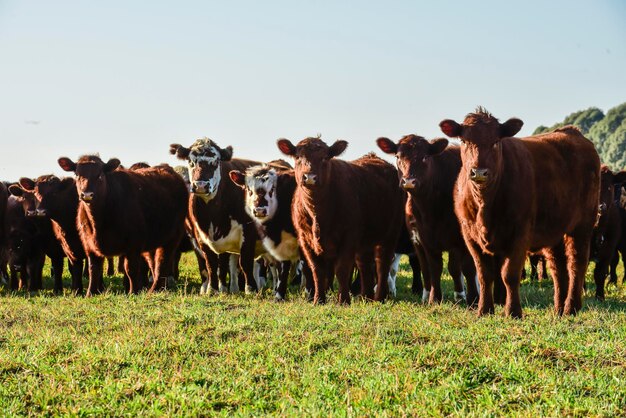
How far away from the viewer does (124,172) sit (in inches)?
535

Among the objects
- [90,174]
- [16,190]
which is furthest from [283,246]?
[16,190]

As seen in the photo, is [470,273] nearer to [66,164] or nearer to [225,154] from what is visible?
[225,154]

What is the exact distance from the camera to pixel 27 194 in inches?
573

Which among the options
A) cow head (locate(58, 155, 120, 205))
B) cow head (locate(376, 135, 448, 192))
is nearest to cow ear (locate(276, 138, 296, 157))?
cow head (locate(376, 135, 448, 192))

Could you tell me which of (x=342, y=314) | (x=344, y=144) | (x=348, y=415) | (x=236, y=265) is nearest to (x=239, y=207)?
(x=236, y=265)

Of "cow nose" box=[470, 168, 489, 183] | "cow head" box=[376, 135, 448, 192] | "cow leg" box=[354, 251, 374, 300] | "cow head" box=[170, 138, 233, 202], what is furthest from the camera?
"cow head" box=[170, 138, 233, 202]

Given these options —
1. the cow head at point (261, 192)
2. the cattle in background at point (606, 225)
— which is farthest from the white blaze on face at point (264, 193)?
the cattle in background at point (606, 225)

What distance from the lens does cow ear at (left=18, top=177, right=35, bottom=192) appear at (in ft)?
46.7

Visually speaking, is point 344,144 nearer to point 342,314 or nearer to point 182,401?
point 342,314

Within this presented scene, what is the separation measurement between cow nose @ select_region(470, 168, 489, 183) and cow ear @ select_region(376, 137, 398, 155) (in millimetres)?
2556

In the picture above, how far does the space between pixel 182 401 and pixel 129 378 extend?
30.4 inches

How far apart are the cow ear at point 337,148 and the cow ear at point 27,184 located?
6.00 meters

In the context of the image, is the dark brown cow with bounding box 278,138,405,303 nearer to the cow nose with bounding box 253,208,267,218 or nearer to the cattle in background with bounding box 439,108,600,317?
the cow nose with bounding box 253,208,267,218

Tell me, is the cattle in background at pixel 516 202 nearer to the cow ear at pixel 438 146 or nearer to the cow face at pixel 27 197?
the cow ear at pixel 438 146
